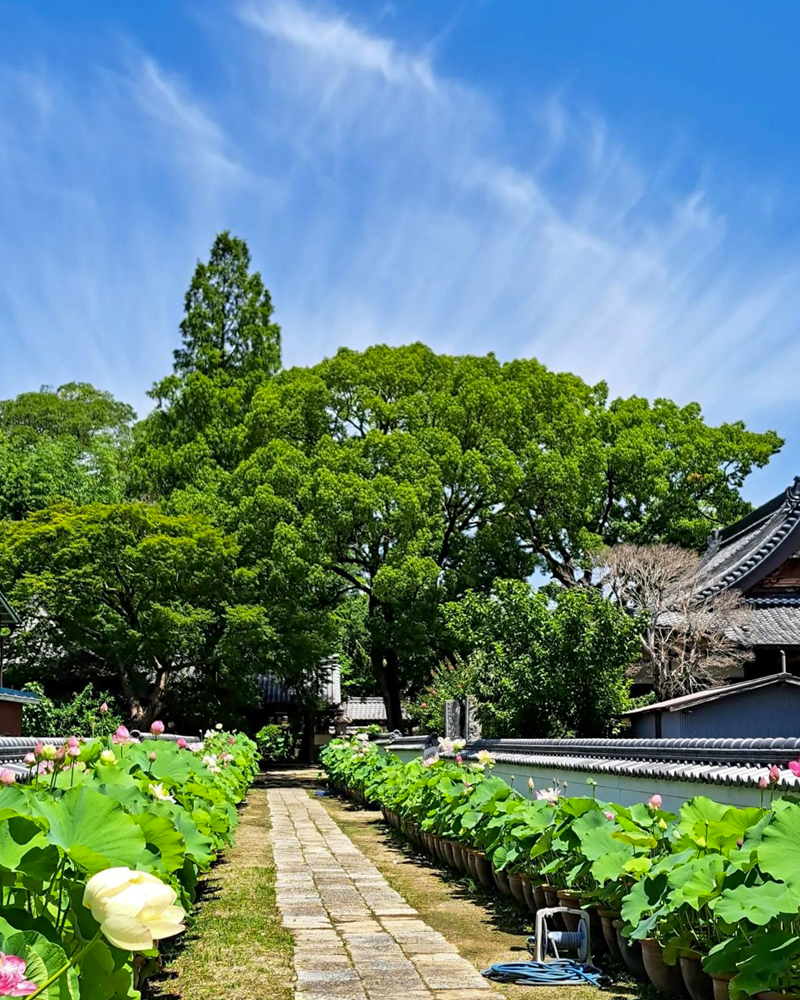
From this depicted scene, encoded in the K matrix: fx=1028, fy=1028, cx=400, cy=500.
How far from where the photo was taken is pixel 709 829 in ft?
A: 14.2

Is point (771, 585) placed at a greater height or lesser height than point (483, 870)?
greater

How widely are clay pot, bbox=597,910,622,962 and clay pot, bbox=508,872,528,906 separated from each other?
1315mm

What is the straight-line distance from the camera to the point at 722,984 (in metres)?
3.69

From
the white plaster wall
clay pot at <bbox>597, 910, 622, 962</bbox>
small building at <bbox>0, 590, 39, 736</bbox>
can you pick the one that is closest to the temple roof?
the white plaster wall

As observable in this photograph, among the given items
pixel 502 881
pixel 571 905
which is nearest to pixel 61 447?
pixel 502 881

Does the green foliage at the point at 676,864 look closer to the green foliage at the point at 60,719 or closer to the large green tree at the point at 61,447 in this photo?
the green foliage at the point at 60,719

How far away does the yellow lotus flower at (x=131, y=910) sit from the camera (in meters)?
1.61

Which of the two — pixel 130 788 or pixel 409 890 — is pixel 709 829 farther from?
→ pixel 409 890

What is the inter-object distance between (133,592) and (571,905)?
55.1ft

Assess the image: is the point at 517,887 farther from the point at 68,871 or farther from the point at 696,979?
the point at 68,871

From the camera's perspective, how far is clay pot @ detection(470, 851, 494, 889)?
738cm

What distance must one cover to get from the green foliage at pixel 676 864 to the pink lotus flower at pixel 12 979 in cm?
240

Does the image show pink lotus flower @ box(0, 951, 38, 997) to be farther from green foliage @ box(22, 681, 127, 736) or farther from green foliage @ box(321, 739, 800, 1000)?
green foliage @ box(22, 681, 127, 736)

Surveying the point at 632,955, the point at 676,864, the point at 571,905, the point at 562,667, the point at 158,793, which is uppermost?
the point at 562,667
